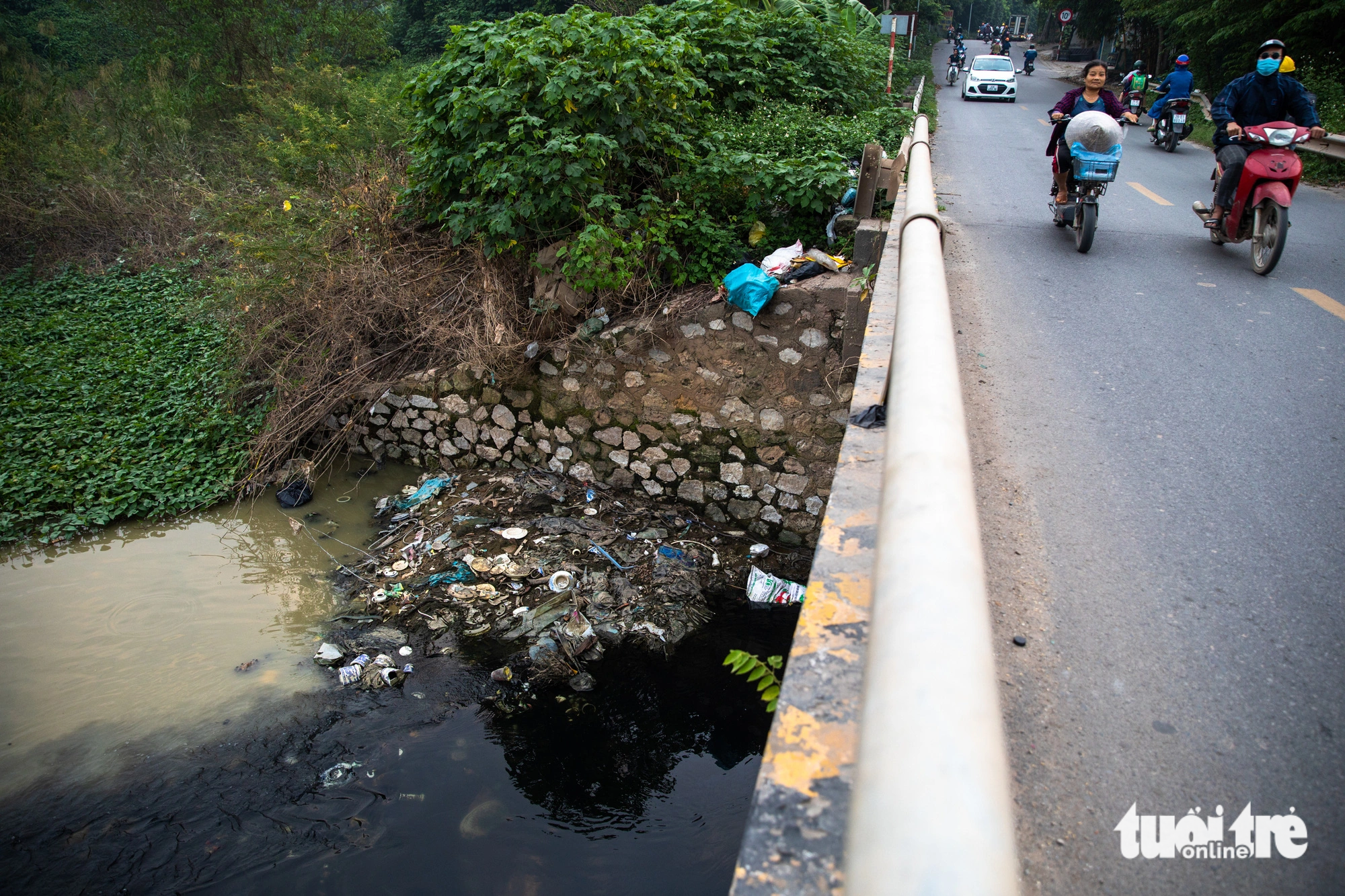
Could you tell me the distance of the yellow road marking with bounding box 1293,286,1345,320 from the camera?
16.0 ft

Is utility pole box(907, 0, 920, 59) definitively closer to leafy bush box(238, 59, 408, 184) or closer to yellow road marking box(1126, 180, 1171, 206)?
yellow road marking box(1126, 180, 1171, 206)

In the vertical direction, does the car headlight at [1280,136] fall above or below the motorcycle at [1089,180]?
above

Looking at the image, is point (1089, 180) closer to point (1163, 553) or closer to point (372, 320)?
point (1163, 553)

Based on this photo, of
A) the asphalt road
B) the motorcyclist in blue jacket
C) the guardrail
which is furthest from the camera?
the motorcyclist in blue jacket

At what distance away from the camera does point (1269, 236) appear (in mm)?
5730

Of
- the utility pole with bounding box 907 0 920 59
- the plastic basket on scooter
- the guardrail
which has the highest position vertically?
the utility pole with bounding box 907 0 920 59

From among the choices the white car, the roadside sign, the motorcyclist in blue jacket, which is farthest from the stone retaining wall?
the white car

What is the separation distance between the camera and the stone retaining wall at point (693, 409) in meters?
6.33

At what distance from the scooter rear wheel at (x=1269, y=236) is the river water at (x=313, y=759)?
4804 mm

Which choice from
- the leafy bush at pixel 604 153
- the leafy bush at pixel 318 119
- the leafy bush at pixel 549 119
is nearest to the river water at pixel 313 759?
the leafy bush at pixel 604 153

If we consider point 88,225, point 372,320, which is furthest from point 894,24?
point 88,225

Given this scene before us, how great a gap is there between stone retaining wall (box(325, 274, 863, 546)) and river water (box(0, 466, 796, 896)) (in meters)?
1.20

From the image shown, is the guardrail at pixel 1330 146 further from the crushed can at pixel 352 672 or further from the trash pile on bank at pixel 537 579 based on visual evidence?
the crushed can at pixel 352 672

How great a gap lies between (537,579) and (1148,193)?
8.95 m
